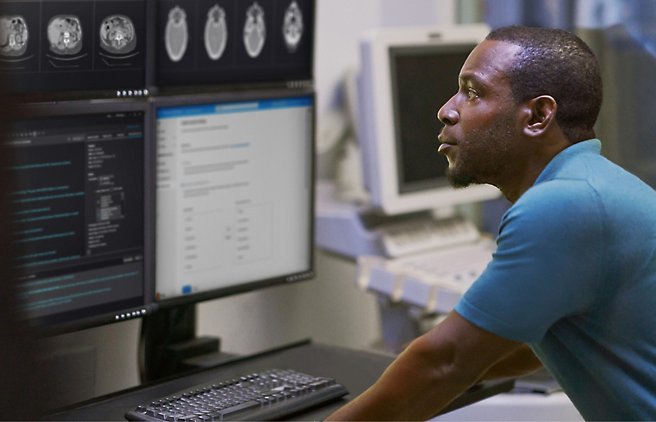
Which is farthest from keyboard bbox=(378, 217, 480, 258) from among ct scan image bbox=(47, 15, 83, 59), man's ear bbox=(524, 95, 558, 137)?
man's ear bbox=(524, 95, 558, 137)

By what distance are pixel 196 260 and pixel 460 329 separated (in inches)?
32.1

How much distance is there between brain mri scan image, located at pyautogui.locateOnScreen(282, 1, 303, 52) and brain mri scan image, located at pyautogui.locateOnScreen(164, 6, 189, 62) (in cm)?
26

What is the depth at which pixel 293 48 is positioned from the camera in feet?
6.98

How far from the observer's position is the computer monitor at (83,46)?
163 centimetres

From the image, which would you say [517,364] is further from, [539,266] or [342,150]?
[342,150]

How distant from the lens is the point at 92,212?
1.73 m

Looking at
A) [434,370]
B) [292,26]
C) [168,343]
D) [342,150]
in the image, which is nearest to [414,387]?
[434,370]

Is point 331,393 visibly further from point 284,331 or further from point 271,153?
point 284,331

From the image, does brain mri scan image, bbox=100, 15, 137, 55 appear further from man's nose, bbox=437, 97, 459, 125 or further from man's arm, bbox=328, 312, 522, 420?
man's arm, bbox=328, 312, 522, 420

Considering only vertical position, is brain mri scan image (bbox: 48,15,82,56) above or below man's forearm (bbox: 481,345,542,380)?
above

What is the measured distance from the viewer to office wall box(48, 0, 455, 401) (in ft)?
7.86

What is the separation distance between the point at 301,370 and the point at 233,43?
0.63 m

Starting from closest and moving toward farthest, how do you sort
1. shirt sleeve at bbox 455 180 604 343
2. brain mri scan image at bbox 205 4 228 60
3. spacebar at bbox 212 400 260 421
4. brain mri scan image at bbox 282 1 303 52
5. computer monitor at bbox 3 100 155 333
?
1. shirt sleeve at bbox 455 180 604 343
2. spacebar at bbox 212 400 260 421
3. computer monitor at bbox 3 100 155 333
4. brain mri scan image at bbox 205 4 228 60
5. brain mri scan image at bbox 282 1 303 52

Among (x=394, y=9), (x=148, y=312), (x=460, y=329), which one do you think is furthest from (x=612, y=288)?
(x=394, y=9)
